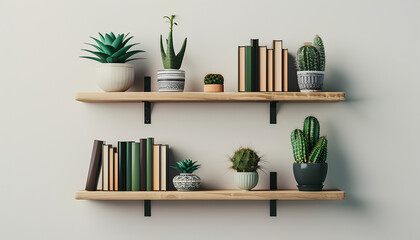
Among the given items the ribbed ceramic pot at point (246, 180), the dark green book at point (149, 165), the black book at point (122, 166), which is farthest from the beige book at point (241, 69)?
the black book at point (122, 166)

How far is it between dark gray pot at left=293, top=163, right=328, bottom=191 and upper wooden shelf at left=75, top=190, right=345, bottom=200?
35 millimetres

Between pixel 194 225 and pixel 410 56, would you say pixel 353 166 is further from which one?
pixel 194 225

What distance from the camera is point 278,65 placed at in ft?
7.42

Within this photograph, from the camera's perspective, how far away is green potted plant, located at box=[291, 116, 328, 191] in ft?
7.17

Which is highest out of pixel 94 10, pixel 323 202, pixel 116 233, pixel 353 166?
pixel 94 10

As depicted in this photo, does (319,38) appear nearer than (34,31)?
Yes

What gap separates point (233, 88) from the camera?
7.82ft

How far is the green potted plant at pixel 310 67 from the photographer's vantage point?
7.25 feet

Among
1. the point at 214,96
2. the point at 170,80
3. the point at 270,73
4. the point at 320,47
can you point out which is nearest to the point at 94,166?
the point at 170,80

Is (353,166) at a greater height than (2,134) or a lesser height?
lesser

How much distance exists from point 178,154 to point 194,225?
350 millimetres

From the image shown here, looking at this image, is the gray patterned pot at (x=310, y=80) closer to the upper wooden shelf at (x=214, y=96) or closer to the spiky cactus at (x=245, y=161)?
the upper wooden shelf at (x=214, y=96)

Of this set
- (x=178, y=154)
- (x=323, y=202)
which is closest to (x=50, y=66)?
(x=178, y=154)

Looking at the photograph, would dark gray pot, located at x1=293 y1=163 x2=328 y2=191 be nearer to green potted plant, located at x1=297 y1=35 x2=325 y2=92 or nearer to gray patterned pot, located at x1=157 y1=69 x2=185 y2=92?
green potted plant, located at x1=297 y1=35 x2=325 y2=92
